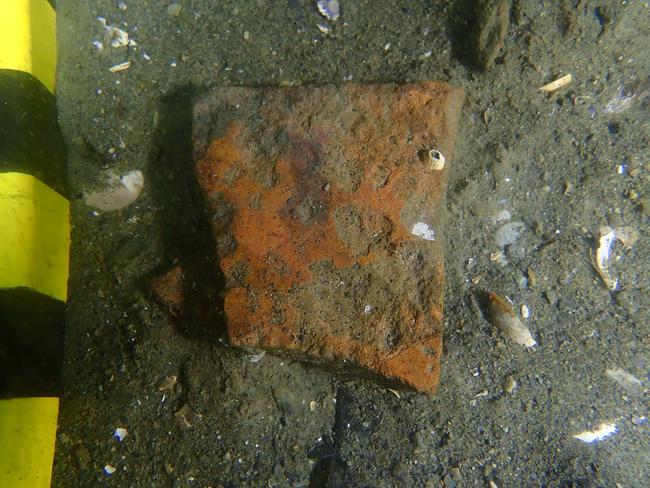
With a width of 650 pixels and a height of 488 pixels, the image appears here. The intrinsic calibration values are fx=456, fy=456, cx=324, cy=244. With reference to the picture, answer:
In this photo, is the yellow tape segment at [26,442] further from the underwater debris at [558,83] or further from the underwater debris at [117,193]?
the underwater debris at [558,83]

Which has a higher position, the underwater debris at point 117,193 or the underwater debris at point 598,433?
the underwater debris at point 117,193

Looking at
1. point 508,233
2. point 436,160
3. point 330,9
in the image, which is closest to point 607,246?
point 508,233

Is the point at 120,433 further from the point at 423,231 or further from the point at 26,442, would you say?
the point at 423,231

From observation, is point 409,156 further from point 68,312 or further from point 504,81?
point 68,312

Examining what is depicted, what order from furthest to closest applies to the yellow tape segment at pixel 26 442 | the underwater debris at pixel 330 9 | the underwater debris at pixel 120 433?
the underwater debris at pixel 330 9
the underwater debris at pixel 120 433
the yellow tape segment at pixel 26 442

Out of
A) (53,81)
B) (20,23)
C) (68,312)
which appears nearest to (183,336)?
(68,312)

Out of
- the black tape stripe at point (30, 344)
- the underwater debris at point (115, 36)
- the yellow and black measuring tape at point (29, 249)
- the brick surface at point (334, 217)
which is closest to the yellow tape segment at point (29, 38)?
the yellow and black measuring tape at point (29, 249)

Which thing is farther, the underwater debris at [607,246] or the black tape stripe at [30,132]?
the underwater debris at [607,246]
